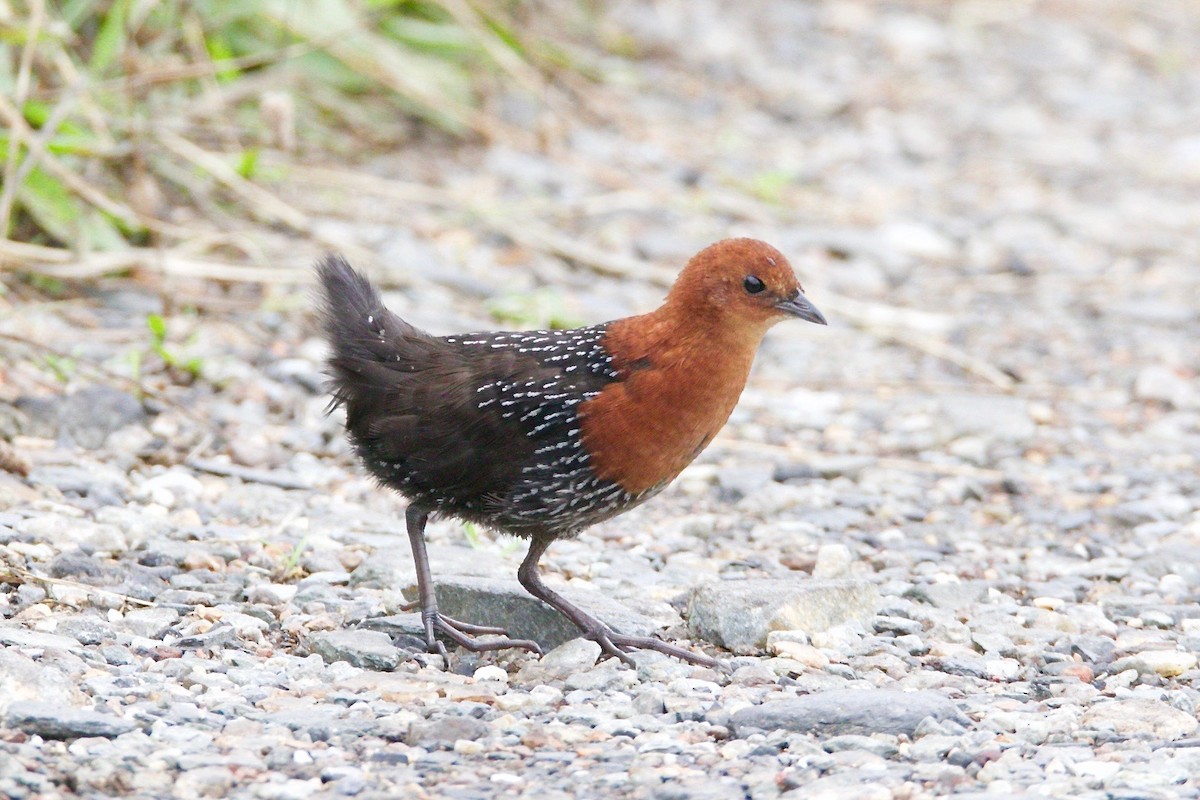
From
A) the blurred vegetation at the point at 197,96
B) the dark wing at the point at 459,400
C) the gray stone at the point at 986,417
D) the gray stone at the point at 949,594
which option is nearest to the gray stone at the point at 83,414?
the blurred vegetation at the point at 197,96

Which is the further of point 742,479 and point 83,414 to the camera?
point 742,479

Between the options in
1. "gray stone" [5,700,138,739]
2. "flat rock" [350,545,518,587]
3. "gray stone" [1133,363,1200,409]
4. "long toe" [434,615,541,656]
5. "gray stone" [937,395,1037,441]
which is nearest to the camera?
"gray stone" [5,700,138,739]

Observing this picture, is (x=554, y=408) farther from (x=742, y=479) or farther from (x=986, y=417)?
(x=986, y=417)

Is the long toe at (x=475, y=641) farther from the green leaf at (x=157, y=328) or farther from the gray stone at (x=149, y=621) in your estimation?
the green leaf at (x=157, y=328)

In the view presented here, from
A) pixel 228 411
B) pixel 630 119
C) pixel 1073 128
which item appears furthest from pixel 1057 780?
pixel 1073 128

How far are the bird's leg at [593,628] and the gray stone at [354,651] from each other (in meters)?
0.50

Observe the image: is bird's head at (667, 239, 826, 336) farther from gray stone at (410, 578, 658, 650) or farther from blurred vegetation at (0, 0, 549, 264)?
blurred vegetation at (0, 0, 549, 264)

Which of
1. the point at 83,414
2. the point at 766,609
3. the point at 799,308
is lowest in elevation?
the point at 766,609

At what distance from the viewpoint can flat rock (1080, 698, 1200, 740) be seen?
3.92m

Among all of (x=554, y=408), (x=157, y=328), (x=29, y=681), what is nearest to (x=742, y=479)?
(x=554, y=408)

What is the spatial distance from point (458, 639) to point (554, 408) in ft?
2.20

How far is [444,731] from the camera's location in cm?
371

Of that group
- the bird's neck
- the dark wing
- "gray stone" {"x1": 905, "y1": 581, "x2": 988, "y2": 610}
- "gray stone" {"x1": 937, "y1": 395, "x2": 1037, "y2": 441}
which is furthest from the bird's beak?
"gray stone" {"x1": 937, "y1": 395, "x2": 1037, "y2": 441}

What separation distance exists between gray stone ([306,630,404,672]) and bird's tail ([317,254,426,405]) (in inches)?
30.5
